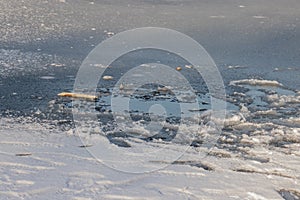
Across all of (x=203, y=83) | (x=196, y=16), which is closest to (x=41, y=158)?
(x=203, y=83)

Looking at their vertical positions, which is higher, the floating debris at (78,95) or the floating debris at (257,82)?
the floating debris at (257,82)

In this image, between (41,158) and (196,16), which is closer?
(41,158)

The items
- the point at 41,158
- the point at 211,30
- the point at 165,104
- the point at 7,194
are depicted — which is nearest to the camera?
the point at 7,194

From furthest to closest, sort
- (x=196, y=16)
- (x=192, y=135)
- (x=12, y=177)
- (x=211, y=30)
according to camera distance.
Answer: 1. (x=196, y=16)
2. (x=211, y=30)
3. (x=192, y=135)
4. (x=12, y=177)

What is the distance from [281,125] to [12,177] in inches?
104

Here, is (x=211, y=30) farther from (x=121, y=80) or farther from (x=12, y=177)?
(x=12, y=177)

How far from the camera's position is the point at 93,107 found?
Result: 524 centimetres

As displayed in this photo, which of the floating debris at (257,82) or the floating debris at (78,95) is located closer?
the floating debris at (78,95)

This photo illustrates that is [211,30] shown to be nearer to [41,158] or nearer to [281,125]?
[281,125]

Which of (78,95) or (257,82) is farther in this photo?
(257,82)

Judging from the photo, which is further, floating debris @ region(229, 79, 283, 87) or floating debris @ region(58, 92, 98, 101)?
floating debris @ region(229, 79, 283, 87)

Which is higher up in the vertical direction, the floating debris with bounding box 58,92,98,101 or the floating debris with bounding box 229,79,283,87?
the floating debris with bounding box 229,79,283,87

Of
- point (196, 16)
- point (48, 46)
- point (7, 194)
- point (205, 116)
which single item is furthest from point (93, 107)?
point (196, 16)

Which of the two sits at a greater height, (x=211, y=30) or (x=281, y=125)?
(x=211, y=30)
